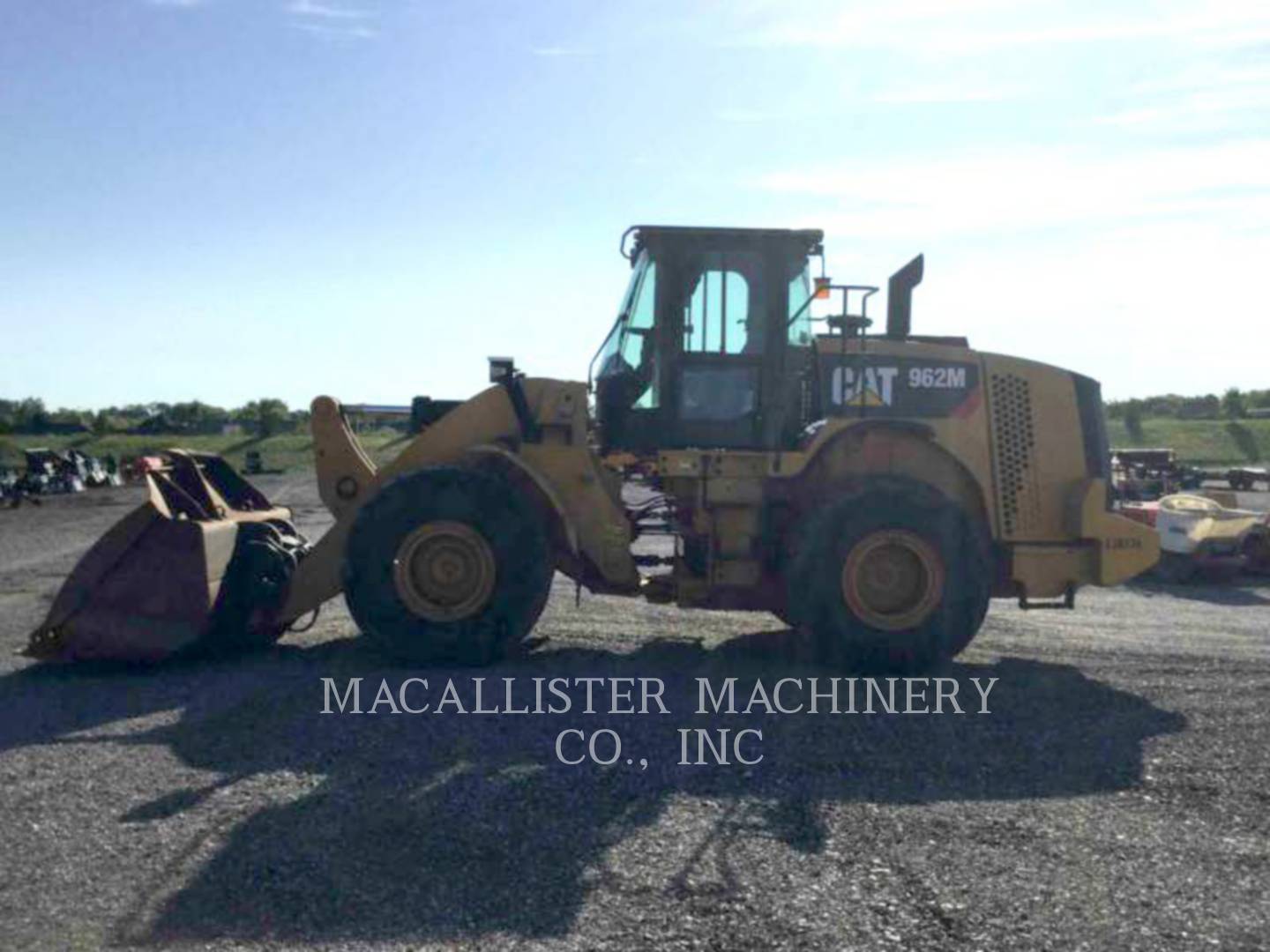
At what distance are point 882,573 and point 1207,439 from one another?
4645 cm

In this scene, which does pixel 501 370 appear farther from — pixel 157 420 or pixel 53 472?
pixel 157 420

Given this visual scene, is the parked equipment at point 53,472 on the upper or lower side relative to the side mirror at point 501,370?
lower

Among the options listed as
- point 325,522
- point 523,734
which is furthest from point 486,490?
point 325,522

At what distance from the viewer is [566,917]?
482 centimetres

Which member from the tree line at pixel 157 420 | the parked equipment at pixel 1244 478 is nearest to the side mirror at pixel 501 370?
the parked equipment at pixel 1244 478

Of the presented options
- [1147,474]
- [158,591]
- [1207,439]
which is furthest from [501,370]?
[1207,439]

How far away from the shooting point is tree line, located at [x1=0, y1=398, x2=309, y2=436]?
63562 mm

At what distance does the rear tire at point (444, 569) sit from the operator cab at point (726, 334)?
1.34 meters

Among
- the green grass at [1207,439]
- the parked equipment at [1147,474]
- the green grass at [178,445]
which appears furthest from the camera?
the green grass at [178,445]

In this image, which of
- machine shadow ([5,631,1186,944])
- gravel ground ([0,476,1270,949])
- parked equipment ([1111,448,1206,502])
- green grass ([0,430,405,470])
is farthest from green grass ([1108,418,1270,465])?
gravel ground ([0,476,1270,949])

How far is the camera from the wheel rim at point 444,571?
29.6 feet

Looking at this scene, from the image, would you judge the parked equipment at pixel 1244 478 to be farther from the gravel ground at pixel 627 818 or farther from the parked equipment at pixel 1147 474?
the gravel ground at pixel 627 818

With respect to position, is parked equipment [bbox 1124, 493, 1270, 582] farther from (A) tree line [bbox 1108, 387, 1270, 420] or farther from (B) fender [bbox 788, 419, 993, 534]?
(A) tree line [bbox 1108, 387, 1270, 420]

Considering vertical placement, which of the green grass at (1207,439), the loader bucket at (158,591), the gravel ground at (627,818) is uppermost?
the green grass at (1207,439)
